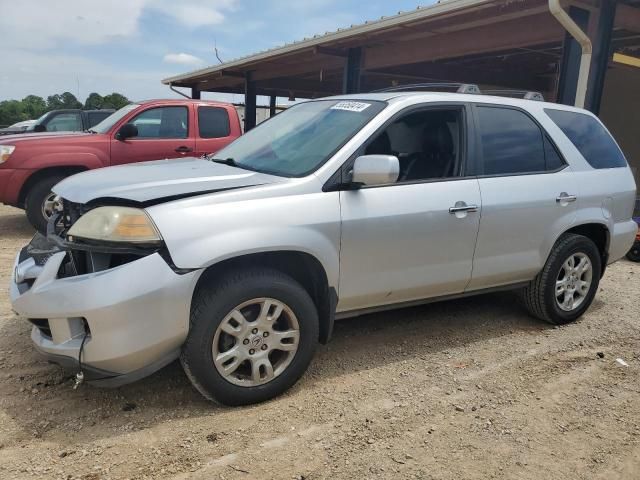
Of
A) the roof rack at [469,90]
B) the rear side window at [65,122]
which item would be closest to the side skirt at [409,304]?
the roof rack at [469,90]

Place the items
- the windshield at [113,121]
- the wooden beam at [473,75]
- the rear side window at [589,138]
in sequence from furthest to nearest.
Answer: the wooden beam at [473,75] < the windshield at [113,121] < the rear side window at [589,138]

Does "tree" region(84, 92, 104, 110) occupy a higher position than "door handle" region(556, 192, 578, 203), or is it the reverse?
"tree" region(84, 92, 104, 110)

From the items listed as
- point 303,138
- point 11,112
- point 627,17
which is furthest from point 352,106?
point 11,112

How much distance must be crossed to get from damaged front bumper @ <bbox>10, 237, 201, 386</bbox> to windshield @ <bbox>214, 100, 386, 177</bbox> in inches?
41.8

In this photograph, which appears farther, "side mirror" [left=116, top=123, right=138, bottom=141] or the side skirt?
"side mirror" [left=116, top=123, right=138, bottom=141]

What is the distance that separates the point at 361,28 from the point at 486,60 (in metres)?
4.21

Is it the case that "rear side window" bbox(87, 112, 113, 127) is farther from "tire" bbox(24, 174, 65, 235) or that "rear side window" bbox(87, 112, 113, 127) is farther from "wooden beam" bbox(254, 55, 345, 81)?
"tire" bbox(24, 174, 65, 235)

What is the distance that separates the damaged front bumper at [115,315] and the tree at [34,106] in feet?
185

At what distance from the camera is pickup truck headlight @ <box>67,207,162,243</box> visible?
104 inches

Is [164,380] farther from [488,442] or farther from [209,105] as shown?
[209,105]

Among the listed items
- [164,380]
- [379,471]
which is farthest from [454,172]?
[164,380]

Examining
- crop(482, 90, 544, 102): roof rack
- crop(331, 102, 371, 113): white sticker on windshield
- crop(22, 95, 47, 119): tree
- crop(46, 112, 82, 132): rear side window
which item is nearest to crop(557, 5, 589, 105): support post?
crop(482, 90, 544, 102): roof rack

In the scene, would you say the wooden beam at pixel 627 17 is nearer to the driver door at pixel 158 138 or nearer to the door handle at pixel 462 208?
the door handle at pixel 462 208

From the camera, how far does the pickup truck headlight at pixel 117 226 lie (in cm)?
264
